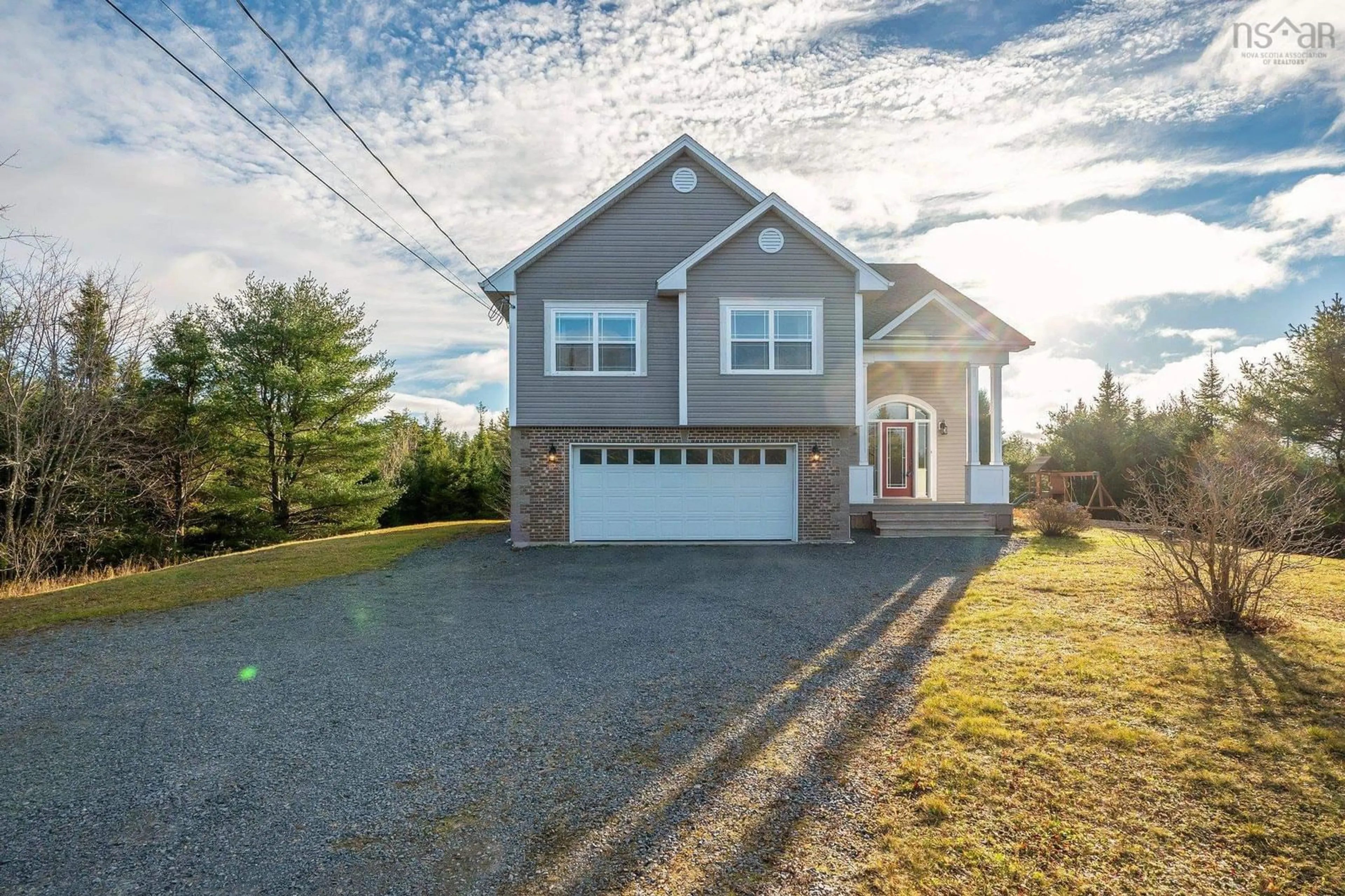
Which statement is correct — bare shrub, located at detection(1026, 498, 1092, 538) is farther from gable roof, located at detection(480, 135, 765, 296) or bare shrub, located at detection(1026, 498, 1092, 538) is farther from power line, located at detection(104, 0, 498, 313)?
power line, located at detection(104, 0, 498, 313)

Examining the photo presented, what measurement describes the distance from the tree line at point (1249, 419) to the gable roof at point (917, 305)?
22.9 feet

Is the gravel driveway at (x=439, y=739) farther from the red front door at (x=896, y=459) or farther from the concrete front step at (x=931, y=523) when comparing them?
the red front door at (x=896, y=459)

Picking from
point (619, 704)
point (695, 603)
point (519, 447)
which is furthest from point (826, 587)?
point (519, 447)

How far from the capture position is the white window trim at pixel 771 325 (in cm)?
1349

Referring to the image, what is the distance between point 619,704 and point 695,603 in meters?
3.58

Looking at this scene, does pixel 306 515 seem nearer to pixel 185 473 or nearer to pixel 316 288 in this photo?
pixel 185 473

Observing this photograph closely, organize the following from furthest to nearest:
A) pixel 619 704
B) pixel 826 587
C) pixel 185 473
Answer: pixel 185 473
pixel 826 587
pixel 619 704

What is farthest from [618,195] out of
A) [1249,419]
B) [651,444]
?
[1249,419]

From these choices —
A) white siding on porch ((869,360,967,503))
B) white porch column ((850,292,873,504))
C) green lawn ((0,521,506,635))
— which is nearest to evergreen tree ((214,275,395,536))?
green lawn ((0,521,506,635))

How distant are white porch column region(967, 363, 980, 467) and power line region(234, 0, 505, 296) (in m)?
11.2

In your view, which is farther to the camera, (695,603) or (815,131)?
(815,131)

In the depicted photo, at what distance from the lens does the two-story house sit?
13.5 meters

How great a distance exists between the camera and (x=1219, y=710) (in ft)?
14.9

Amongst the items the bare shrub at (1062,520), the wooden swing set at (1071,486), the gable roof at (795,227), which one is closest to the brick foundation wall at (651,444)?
the gable roof at (795,227)
